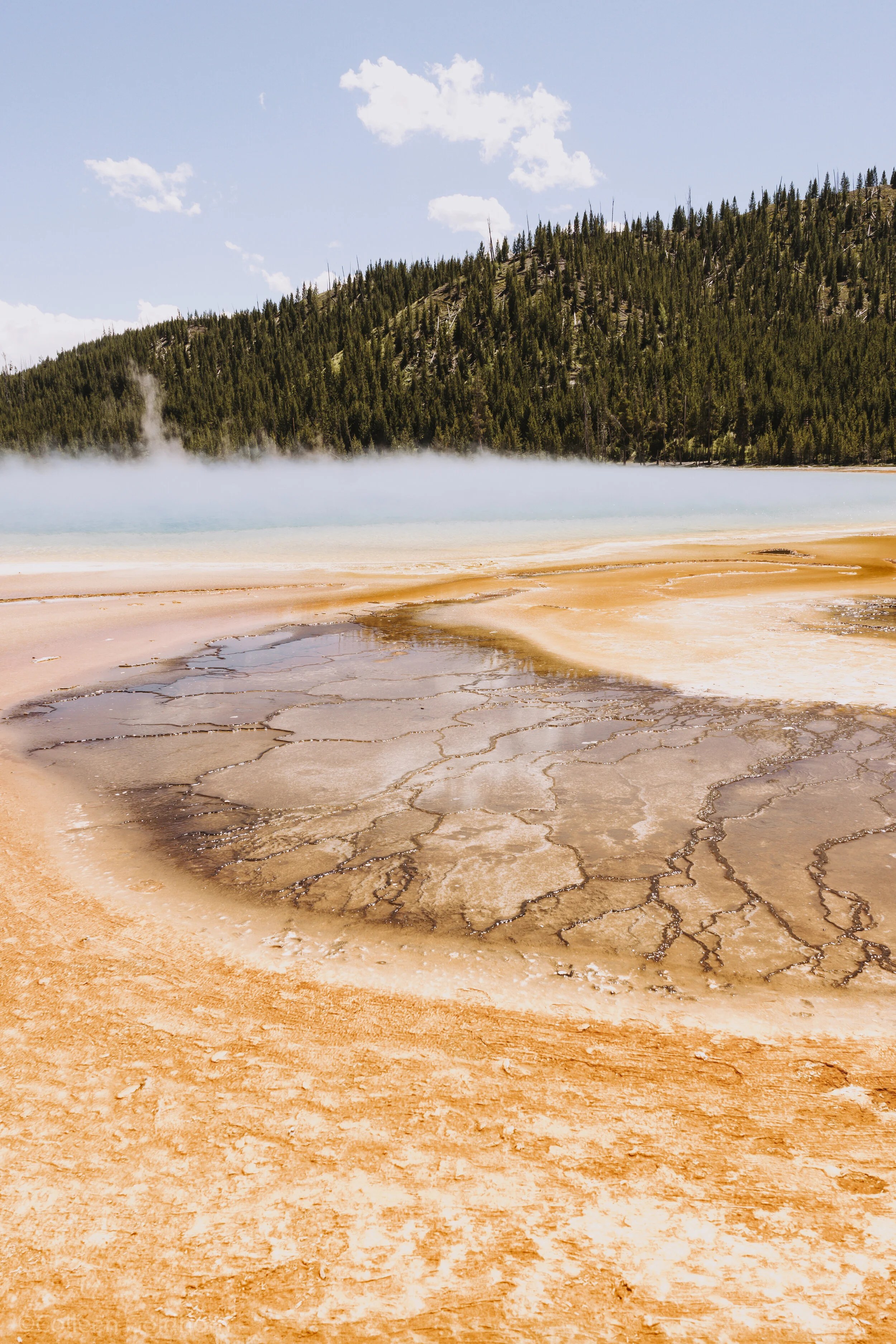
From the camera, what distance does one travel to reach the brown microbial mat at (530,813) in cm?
315

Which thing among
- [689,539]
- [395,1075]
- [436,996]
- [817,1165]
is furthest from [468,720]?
[689,539]

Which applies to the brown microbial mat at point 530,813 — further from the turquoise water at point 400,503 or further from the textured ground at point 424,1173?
the turquoise water at point 400,503

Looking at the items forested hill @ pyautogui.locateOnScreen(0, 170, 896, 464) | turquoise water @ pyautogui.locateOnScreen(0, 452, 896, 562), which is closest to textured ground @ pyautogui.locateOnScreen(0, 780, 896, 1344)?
turquoise water @ pyautogui.locateOnScreen(0, 452, 896, 562)

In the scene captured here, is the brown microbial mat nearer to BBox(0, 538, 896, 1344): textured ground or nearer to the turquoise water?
BBox(0, 538, 896, 1344): textured ground

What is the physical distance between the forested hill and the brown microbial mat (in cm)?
7570

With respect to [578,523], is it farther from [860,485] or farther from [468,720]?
[860,485]

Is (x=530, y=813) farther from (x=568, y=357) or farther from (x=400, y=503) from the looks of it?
(x=568, y=357)

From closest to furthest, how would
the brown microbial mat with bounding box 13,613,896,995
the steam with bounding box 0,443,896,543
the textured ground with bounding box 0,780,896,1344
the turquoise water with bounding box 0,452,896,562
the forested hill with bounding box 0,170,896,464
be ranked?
the textured ground with bounding box 0,780,896,1344, the brown microbial mat with bounding box 13,613,896,995, the turquoise water with bounding box 0,452,896,562, the steam with bounding box 0,443,896,543, the forested hill with bounding box 0,170,896,464

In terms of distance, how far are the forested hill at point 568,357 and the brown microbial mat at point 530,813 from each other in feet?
248

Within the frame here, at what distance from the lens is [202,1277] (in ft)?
5.64

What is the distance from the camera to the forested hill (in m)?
81.8

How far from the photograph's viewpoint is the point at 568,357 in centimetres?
9981

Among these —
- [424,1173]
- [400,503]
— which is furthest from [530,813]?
[400,503]

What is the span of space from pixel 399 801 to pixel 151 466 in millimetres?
107493
